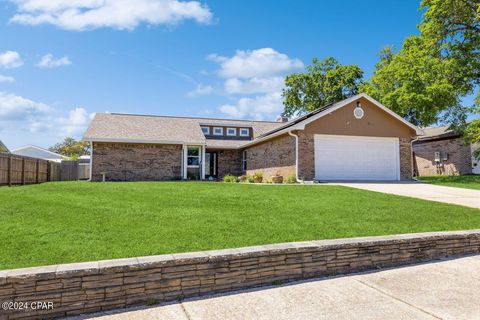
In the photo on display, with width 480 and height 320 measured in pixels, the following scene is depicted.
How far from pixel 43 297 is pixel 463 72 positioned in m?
25.6

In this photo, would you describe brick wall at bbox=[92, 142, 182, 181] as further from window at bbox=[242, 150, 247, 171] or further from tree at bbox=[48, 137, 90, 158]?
tree at bbox=[48, 137, 90, 158]

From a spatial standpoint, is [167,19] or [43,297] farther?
[167,19]

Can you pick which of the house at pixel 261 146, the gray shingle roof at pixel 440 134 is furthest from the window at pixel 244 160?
the gray shingle roof at pixel 440 134

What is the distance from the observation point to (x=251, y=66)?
19484 millimetres

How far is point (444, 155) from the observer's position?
26109mm

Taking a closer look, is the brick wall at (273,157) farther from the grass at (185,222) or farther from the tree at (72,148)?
the tree at (72,148)

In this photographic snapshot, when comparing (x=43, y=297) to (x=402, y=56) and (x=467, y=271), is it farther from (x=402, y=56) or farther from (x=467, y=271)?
(x=402, y=56)

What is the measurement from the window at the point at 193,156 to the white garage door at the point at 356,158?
8617mm

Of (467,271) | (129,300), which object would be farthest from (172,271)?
(467,271)

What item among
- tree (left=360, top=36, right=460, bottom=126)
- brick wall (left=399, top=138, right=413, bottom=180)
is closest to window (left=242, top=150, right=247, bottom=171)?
brick wall (left=399, top=138, right=413, bottom=180)

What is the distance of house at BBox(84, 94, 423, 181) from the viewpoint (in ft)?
54.5

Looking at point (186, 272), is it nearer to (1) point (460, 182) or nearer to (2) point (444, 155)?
(1) point (460, 182)

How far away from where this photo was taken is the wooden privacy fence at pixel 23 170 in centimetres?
1443

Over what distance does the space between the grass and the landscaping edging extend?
0.55 meters
